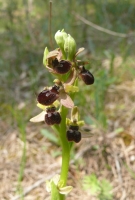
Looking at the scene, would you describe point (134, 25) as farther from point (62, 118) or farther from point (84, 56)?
point (62, 118)

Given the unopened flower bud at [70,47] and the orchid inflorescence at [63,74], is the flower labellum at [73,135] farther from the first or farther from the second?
the unopened flower bud at [70,47]

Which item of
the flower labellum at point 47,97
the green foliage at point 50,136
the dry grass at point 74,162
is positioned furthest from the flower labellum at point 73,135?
the green foliage at point 50,136

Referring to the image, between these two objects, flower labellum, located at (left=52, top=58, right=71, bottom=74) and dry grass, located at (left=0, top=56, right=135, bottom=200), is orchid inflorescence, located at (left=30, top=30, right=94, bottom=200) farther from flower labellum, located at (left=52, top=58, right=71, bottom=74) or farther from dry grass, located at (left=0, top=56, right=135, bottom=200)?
dry grass, located at (left=0, top=56, right=135, bottom=200)

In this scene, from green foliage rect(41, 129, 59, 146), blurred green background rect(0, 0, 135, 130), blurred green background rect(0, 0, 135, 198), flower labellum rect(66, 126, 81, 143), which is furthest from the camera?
blurred green background rect(0, 0, 135, 130)

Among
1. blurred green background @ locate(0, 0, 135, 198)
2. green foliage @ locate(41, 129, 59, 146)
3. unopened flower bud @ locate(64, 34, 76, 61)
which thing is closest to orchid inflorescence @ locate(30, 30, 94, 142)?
unopened flower bud @ locate(64, 34, 76, 61)

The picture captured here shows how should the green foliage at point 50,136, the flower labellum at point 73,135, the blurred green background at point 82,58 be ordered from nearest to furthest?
1. the flower labellum at point 73,135
2. the green foliage at point 50,136
3. the blurred green background at point 82,58

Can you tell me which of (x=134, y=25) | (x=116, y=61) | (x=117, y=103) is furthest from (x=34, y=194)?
(x=134, y=25)

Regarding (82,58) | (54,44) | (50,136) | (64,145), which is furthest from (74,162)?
(54,44)

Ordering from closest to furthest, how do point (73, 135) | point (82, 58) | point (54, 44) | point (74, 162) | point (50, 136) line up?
point (73, 135), point (74, 162), point (50, 136), point (82, 58), point (54, 44)

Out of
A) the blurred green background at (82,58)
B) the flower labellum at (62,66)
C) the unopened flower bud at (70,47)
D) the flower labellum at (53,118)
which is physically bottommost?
the flower labellum at (53,118)

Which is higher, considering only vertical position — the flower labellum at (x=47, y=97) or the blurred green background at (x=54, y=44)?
the blurred green background at (x=54, y=44)

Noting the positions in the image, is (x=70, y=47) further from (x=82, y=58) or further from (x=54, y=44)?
(x=54, y=44)
